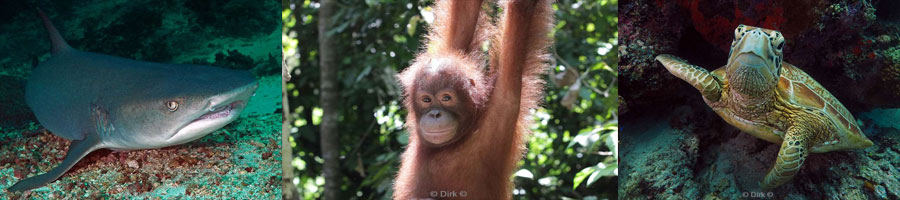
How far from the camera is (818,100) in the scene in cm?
194

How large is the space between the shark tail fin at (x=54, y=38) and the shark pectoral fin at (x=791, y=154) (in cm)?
228

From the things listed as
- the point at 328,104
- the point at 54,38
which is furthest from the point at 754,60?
the point at 54,38

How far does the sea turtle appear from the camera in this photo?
188 cm

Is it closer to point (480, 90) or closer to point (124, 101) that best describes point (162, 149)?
point (124, 101)

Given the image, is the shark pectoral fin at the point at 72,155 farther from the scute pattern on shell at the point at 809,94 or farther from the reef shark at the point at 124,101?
the scute pattern on shell at the point at 809,94

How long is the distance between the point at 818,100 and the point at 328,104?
1.71 metres

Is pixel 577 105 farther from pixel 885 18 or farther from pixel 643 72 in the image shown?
pixel 885 18

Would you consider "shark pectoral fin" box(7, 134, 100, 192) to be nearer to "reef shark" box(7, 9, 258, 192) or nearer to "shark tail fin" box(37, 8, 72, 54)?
"reef shark" box(7, 9, 258, 192)

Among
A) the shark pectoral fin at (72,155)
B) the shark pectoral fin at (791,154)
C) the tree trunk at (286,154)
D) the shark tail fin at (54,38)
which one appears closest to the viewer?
the shark pectoral fin at (72,155)

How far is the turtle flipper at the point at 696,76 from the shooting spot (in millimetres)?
1974

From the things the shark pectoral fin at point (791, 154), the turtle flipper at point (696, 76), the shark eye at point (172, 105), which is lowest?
the shark pectoral fin at point (791, 154)

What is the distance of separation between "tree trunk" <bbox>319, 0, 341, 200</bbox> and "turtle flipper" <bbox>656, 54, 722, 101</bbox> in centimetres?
123

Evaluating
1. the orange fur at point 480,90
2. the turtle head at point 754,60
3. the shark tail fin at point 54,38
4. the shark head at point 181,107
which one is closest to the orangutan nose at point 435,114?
the orange fur at point 480,90

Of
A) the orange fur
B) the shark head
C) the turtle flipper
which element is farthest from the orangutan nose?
the turtle flipper
